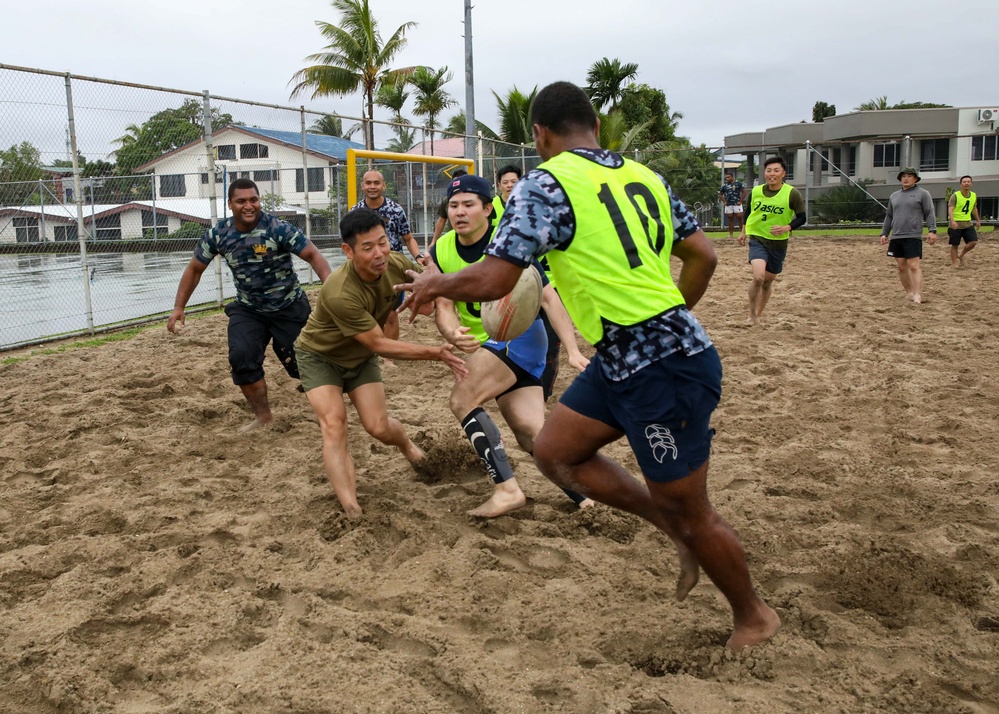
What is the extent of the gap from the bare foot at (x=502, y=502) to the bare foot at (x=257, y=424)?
8.16ft

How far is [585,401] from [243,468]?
3.08 metres

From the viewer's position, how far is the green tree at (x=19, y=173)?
8.92m

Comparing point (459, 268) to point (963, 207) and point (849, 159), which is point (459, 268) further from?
point (849, 159)

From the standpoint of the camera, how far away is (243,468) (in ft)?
18.7

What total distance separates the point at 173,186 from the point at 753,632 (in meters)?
11.0

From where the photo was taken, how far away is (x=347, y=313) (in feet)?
15.6

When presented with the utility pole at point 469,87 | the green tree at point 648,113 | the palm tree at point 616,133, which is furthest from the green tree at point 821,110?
the utility pole at point 469,87

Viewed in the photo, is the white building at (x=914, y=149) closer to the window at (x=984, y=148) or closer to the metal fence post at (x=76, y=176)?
the window at (x=984, y=148)

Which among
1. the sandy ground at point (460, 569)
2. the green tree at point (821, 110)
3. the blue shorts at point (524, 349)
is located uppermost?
the green tree at point (821, 110)

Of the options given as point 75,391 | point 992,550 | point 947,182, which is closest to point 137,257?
point 75,391

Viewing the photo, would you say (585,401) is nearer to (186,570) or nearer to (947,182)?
(186,570)

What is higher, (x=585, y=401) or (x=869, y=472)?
(x=585, y=401)

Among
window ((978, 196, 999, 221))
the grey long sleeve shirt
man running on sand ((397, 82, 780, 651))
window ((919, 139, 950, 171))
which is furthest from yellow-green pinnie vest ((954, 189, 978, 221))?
window ((919, 139, 950, 171))

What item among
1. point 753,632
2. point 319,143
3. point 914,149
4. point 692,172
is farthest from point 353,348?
point 914,149
